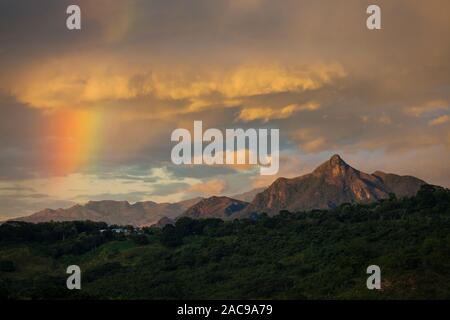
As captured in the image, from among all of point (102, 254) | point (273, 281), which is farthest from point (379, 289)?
point (102, 254)

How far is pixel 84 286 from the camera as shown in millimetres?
100250

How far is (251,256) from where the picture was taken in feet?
354

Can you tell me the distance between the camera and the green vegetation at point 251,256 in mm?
79750

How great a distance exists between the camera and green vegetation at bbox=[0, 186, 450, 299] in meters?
79.8

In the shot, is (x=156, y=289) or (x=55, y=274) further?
(x=55, y=274)

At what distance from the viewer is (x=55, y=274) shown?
111938 millimetres

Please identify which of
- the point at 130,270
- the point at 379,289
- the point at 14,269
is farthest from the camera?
the point at 14,269

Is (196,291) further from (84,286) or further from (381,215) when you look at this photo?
(381,215)

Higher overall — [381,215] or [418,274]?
[381,215]
